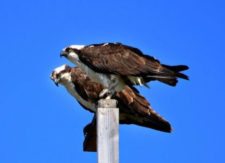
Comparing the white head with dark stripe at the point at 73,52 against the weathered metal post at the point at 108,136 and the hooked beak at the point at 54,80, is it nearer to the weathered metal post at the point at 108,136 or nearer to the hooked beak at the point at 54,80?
the hooked beak at the point at 54,80

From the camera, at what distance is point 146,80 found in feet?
27.4

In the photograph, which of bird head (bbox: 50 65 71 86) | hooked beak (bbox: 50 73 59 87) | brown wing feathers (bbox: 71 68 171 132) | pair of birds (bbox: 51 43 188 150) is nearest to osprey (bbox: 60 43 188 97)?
pair of birds (bbox: 51 43 188 150)

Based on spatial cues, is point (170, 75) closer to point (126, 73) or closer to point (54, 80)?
point (126, 73)

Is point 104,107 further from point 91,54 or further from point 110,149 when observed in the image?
point 91,54

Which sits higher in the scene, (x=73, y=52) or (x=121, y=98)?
(x=73, y=52)

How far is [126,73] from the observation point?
838 centimetres

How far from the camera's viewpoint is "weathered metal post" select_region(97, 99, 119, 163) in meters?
6.07

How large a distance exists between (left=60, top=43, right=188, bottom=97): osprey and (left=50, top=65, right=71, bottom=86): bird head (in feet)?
6.15

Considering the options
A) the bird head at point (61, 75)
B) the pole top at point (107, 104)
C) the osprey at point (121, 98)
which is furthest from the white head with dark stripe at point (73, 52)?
the pole top at point (107, 104)

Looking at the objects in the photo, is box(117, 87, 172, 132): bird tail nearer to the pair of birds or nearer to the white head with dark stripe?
the pair of birds

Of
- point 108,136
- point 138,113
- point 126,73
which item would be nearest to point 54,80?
point 138,113

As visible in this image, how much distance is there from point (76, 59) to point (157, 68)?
1.37 meters

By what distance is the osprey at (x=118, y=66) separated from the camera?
7.99 metres

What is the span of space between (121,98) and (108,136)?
3445 mm
